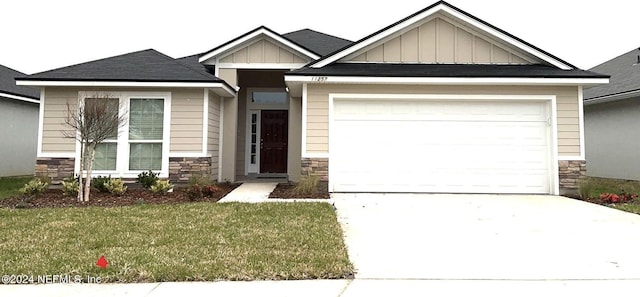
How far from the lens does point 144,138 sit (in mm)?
9469

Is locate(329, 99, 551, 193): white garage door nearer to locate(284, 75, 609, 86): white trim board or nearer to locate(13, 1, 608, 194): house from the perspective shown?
locate(13, 1, 608, 194): house

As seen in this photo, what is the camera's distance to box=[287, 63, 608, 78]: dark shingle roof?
28.5 feet

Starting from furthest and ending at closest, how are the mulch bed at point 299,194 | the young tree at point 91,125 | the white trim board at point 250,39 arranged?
1. the white trim board at point 250,39
2. the mulch bed at point 299,194
3. the young tree at point 91,125

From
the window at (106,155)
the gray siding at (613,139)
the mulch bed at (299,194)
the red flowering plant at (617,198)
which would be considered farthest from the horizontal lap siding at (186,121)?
the gray siding at (613,139)

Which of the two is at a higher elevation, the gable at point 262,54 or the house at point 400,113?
the gable at point 262,54

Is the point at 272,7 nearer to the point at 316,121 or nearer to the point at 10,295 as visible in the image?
the point at 316,121

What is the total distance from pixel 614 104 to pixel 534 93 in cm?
614

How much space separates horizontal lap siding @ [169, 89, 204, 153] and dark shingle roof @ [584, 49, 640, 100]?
39.9 ft

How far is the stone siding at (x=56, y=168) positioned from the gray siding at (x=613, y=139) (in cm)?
1589

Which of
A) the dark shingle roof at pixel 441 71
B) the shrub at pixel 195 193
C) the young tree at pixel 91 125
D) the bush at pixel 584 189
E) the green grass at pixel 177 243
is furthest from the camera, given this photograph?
the dark shingle roof at pixel 441 71

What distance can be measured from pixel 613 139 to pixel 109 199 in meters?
14.9

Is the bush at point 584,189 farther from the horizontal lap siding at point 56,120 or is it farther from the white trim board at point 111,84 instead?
the horizontal lap siding at point 56,120

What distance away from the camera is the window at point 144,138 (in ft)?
31.0

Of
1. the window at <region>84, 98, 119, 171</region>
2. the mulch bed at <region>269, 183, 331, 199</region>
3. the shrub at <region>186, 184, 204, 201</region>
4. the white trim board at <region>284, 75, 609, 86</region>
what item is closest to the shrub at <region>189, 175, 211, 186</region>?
the shrub at <region>186, 184, 204, 201</region>
